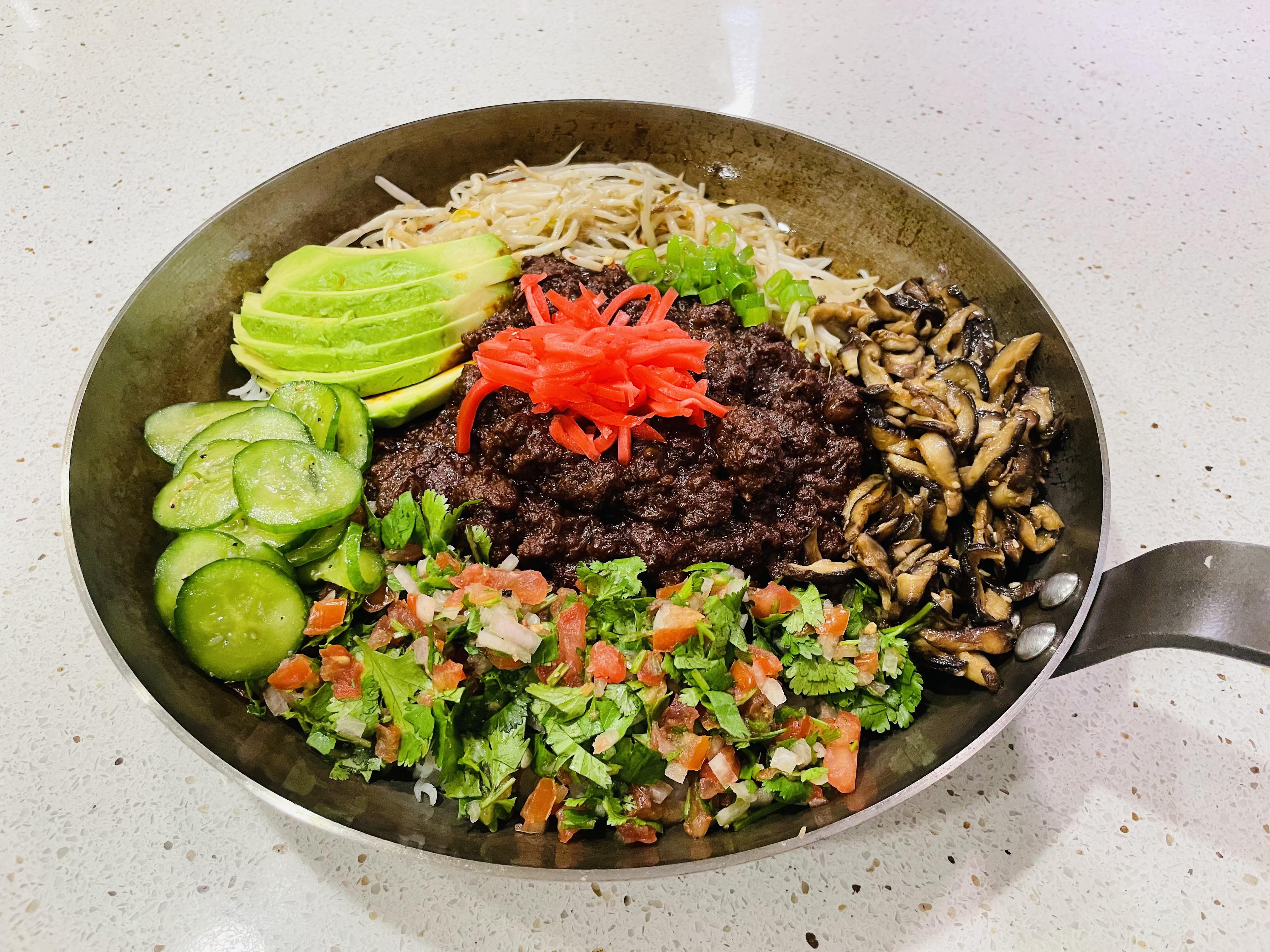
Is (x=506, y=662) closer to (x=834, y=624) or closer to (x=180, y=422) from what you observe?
(x=834, y=624)

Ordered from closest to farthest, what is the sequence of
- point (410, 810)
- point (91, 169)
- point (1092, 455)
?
point (410, 810) < point (1092, 455) < point (91, 169)

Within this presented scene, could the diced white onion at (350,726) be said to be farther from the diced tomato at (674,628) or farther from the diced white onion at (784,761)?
the diced white onion at (784,761)

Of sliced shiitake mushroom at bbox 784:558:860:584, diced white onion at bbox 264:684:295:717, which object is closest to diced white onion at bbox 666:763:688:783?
sliced shiitake mushroom at bbox 784:558:860:584

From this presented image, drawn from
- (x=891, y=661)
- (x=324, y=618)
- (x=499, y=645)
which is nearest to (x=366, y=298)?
(x=324, y=618)

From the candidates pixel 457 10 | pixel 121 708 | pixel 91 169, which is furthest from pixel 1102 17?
pixel 121 708

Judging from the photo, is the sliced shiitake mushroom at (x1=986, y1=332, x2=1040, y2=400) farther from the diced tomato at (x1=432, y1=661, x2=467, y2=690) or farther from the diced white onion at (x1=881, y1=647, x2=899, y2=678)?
the diced tomato at (x1=432, y1=661, x2=467, y2=690)

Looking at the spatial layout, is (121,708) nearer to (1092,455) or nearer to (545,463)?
(545,463)
